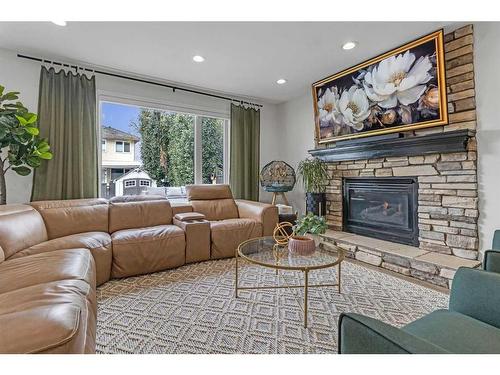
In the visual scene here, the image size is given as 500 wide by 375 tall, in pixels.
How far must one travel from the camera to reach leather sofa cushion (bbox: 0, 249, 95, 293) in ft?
4.59

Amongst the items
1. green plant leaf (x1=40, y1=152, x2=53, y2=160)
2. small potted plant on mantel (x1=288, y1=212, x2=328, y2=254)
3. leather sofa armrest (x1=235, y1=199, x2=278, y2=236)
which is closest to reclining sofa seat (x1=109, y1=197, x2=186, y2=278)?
green plant leaf (x1=40, y1=152, x2=53, y2=160)

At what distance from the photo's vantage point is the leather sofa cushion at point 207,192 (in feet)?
12.1

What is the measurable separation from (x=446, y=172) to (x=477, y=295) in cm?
183

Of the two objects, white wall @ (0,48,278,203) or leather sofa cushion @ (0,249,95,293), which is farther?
white wall @ (0,48,278,203)

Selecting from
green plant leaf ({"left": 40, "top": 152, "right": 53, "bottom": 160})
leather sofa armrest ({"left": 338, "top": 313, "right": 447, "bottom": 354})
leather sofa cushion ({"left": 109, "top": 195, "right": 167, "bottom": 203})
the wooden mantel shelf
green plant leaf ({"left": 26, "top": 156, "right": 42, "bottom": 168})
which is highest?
the wooden mantel shelf

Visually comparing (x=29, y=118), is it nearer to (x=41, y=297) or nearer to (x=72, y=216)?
(x=72, y=216)

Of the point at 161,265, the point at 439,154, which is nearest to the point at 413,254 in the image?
the point at 439,154

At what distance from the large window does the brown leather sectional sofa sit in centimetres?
52

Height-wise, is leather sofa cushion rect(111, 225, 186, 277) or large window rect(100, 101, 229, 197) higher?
large window rect(100, 101, 229, 197)

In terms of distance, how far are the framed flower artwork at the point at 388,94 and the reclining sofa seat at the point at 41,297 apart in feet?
10.2

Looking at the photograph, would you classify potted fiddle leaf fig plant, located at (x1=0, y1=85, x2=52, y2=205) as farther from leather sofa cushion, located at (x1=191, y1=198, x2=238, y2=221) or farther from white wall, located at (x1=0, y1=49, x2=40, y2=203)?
leather sofa cushion, located at (x1=191, y1=198, x2=238, y2=221)

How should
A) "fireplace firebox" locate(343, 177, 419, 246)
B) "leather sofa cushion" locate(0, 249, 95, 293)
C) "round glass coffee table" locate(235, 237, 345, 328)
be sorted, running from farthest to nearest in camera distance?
"fireplace firebox" locate(343, 177, 419, 246) → "round glass coffee table" locate(235, 237, 345, 328) → "leather sofa cushion" locate(0, 249, 95, 293)

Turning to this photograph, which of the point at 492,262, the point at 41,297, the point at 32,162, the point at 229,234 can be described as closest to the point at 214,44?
the point at 229,234
